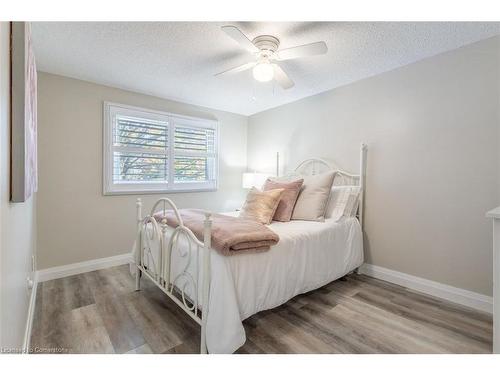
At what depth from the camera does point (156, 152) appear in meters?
3.28

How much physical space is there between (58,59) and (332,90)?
9.75 ft

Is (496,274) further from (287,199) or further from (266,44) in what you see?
(266,44)

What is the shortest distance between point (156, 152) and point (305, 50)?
7.73ft

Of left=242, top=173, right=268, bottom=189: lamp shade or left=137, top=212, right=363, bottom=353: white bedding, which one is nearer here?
left=137, top=212, right=363, bottom=353: white bedding

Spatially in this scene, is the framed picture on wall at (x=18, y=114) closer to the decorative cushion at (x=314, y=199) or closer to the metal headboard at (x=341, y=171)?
the decorative cushion at (x=314, y=199)

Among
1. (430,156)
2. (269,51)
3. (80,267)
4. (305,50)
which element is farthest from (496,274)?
(80,267)

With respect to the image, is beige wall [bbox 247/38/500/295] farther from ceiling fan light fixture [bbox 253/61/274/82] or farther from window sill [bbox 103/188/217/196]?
window sill [bbox 103/188/217/196]

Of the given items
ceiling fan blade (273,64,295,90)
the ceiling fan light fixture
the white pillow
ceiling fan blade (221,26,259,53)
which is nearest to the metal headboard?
the white pillow

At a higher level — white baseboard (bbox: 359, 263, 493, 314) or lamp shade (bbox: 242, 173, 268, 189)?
lamp shade (bbox: 242, 173, 268, 189)

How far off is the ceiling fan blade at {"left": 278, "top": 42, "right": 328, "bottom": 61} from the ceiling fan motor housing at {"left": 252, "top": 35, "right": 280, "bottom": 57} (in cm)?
11

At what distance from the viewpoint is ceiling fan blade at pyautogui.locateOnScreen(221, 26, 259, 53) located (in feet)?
4.91

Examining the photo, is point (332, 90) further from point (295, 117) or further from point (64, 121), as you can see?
point (64, 121)

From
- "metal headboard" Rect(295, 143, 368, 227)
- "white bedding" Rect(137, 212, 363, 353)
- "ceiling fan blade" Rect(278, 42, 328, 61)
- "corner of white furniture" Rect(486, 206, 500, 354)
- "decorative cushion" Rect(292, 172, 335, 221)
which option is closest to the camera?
"corner of white furniture" Rect(486, 206, 500, 354)
